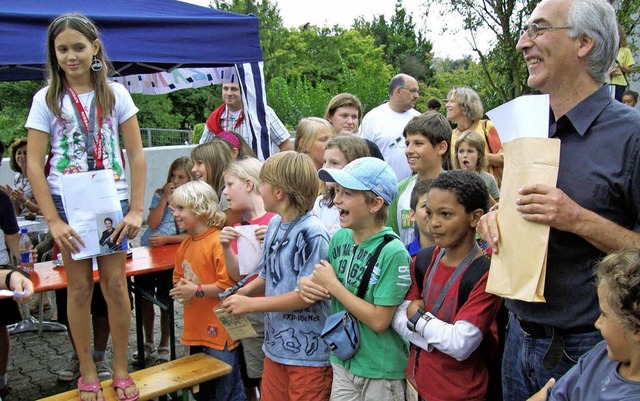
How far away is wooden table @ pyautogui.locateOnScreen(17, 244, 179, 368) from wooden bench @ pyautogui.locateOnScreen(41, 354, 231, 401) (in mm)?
686

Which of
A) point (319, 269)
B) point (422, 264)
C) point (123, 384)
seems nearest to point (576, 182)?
point (422, 264)

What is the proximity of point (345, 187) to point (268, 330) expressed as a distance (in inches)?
34.4

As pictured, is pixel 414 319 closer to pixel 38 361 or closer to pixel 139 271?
pixel 139 271

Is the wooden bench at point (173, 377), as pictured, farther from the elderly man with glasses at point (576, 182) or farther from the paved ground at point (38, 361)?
the elderly man with glasses at point (576, 182)

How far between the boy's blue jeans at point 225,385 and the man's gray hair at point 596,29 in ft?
8.18

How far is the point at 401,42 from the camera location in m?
42.5

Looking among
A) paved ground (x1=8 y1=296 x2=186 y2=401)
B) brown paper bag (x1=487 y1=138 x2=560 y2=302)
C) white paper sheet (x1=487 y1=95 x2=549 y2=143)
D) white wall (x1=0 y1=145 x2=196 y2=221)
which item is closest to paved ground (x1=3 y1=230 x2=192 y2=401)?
paved ground (x1=8 y1=296 x2=186 y2=401)

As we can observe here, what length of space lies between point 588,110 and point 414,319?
3.29 ft

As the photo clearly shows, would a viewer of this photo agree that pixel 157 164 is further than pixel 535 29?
Yes

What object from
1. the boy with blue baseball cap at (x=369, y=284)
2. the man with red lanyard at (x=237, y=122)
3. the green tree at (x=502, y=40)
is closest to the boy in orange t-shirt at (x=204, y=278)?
the boy with blue baseball cap at (x=369, y=284)

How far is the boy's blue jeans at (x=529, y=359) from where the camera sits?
70.6 inches

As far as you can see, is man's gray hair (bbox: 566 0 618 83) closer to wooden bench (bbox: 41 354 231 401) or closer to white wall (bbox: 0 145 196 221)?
wooden bench (bbox: 41 354 231 401)

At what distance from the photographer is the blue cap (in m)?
2.53

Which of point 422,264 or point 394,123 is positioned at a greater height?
point 394,123
